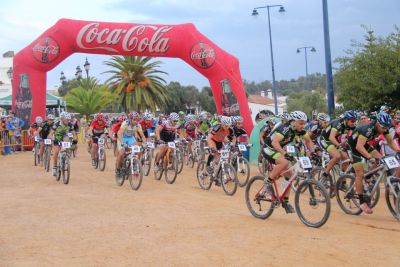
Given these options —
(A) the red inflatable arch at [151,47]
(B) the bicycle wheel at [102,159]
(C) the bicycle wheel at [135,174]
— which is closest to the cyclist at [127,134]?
(C) the bicycle wheel at [135,174]

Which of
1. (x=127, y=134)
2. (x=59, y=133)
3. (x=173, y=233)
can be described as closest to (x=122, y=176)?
(x=127, y=134)

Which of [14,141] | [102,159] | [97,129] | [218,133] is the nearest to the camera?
[218,133]

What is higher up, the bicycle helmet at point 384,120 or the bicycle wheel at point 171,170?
the bicycle helmet at point 384,120

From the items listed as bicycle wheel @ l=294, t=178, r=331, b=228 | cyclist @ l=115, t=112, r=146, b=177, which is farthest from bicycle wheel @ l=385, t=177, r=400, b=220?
cyclist @ l=115, t=112, r=146, b=177

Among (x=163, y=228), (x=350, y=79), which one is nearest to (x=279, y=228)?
(x=163, y=228)

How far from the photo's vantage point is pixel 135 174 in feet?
40.5

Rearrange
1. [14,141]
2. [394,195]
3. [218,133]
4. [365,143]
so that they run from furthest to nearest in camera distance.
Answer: [14,141]
[218,133]
[365,143]
[394,195]

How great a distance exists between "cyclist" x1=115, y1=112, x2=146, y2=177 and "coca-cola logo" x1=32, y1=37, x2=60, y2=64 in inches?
411

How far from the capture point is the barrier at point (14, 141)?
23.8 metres

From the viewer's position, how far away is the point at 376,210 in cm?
952

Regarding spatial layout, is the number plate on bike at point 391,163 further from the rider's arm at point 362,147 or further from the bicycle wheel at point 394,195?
the rider's arm at point 362,147

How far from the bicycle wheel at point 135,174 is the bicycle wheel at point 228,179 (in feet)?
6.52

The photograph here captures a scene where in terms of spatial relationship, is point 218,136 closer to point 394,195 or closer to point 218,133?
point 218,133

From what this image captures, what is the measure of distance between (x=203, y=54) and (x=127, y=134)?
31.3 ft
